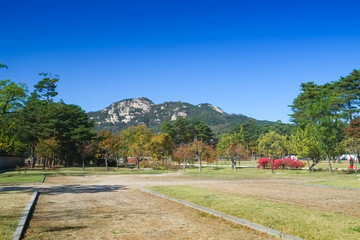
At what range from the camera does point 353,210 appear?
10.0m

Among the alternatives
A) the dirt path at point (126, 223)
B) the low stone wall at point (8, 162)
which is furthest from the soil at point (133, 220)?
the low stone wall at point (8, 162)

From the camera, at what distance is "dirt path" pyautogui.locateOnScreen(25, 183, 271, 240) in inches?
276

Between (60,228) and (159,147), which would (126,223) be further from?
(159,147)

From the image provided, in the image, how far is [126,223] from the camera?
8266 millimetres

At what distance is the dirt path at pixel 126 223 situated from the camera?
276 inches

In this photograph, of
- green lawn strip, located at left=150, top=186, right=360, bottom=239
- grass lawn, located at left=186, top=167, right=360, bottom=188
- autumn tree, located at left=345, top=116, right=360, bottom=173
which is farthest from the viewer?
autumn tree, located at left=345, top=116, right=360, bottom=173

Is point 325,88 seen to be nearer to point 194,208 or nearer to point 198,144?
point 198,144

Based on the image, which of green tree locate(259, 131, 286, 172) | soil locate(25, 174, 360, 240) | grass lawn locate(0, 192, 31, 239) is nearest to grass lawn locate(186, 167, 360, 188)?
green tree locate(259, 131, 286, 172)

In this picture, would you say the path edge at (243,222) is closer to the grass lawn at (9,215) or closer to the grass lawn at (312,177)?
the grass lawn at (9,215)

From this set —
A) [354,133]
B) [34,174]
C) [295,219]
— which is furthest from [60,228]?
[354,133]

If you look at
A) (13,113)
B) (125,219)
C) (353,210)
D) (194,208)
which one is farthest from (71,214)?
(13,113)

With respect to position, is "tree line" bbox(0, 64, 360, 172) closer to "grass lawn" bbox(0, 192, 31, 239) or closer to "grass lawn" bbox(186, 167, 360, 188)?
"grass lawn" bbox(186, 167, 360, 188)

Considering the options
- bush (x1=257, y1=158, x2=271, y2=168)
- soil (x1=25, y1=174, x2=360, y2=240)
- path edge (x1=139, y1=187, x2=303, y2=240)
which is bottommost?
soil (x1=25, y1=174, x2=360, y2=240)

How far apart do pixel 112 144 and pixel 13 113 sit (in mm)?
14293
